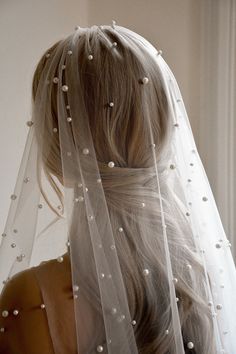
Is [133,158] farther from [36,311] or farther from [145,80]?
[36,311]

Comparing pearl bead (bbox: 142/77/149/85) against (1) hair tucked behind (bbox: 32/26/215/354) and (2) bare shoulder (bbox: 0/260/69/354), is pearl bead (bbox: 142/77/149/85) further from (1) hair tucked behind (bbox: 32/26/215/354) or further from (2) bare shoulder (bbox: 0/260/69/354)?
(2) bare shoulder (bbox: 0/260/69/354)

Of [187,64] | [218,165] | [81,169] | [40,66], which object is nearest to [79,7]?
[187,64]

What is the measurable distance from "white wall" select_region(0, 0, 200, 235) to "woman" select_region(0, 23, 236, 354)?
806mm

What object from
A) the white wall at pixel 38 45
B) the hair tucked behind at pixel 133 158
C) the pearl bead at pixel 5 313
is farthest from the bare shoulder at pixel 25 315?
the white wall at pixel 38 45

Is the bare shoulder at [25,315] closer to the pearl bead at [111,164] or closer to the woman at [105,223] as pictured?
the woman at [105,223]

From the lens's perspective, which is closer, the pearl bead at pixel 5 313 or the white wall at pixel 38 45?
the pearl bead at pixel 5 313

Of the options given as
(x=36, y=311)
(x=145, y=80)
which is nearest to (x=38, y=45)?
(x=145, y=80)

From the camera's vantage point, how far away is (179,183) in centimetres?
87

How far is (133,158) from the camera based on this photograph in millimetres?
784

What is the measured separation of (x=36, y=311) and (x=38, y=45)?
112cm

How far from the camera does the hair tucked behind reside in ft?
2.50

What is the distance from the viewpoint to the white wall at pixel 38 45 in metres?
1.61

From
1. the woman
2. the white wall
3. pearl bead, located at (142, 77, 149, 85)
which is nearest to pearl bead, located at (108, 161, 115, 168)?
the woman

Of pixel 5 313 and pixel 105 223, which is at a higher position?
pixel 105 223
